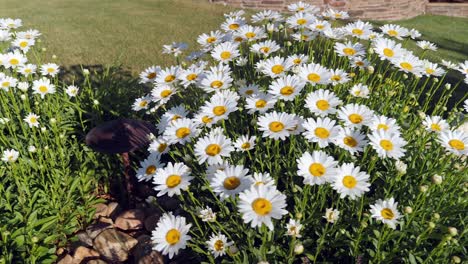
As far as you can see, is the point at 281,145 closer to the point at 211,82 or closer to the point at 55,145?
the point at 211,82

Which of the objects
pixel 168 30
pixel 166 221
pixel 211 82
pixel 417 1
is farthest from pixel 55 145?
pixel 417 1

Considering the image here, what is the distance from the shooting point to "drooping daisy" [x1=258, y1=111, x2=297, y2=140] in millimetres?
2271

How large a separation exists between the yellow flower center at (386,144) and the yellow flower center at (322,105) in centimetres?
42

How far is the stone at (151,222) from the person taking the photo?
330 centimetres

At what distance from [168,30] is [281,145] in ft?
17.1

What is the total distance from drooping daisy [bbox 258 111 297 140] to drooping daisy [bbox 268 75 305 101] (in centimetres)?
18

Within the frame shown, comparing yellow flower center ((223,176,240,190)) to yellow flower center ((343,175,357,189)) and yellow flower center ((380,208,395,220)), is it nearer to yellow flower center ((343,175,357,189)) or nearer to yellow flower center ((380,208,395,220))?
yellow flower center ((343,175,357,189))

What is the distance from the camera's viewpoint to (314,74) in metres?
2.70

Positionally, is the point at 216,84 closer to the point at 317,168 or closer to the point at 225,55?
the point at 225,55

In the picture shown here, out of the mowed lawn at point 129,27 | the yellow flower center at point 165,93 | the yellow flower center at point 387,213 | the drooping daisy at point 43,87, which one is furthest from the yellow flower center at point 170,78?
the mowed lawn at point 129,27

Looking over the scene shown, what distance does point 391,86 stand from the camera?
3320mm

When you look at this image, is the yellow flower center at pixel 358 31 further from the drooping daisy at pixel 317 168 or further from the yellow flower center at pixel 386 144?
the drooping daisy at pixel 317 168

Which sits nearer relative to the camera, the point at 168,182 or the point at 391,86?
the point at 168,182

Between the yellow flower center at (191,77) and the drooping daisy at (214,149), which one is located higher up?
the yellow flower center at (191,77)
